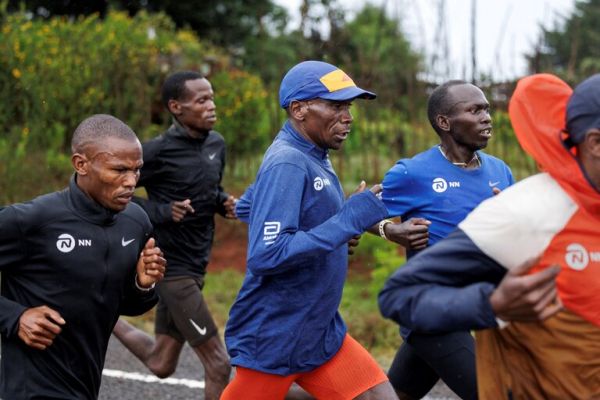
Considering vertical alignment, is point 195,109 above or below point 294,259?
below

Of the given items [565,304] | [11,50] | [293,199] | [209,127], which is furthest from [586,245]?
[11,50]

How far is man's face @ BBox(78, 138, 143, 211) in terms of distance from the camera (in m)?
4.67

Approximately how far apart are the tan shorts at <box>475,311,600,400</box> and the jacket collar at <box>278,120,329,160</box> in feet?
5.13

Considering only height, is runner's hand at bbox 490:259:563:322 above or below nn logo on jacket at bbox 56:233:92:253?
above

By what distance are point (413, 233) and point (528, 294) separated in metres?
2.22

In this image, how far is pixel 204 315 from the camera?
22.4ft

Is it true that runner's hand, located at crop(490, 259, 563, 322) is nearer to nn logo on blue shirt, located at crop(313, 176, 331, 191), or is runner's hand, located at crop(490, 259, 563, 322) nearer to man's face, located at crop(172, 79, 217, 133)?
nn logo on blue shirt, located at crop(313, 176, 331, 191)

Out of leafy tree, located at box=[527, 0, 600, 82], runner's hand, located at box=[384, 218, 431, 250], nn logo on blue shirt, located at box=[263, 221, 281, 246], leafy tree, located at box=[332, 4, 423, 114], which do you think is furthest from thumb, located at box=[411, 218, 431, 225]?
leafy tree, located at box=[332, 4, 423, 114]

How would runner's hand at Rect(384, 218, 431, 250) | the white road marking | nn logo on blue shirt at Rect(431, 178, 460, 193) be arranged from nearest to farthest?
1. runner's hand at Rect(384, 218, 431, 250)
2. nn logo on blue shirt at Rect(431, 178, 460, 193)
3. the white road marking

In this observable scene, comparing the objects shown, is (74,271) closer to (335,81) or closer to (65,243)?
(65,243)

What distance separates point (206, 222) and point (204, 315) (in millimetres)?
710

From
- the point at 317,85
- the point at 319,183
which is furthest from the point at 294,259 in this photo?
the point at 317,85

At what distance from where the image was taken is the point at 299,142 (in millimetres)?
4859

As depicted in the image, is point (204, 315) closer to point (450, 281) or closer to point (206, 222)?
point (206, 222)
